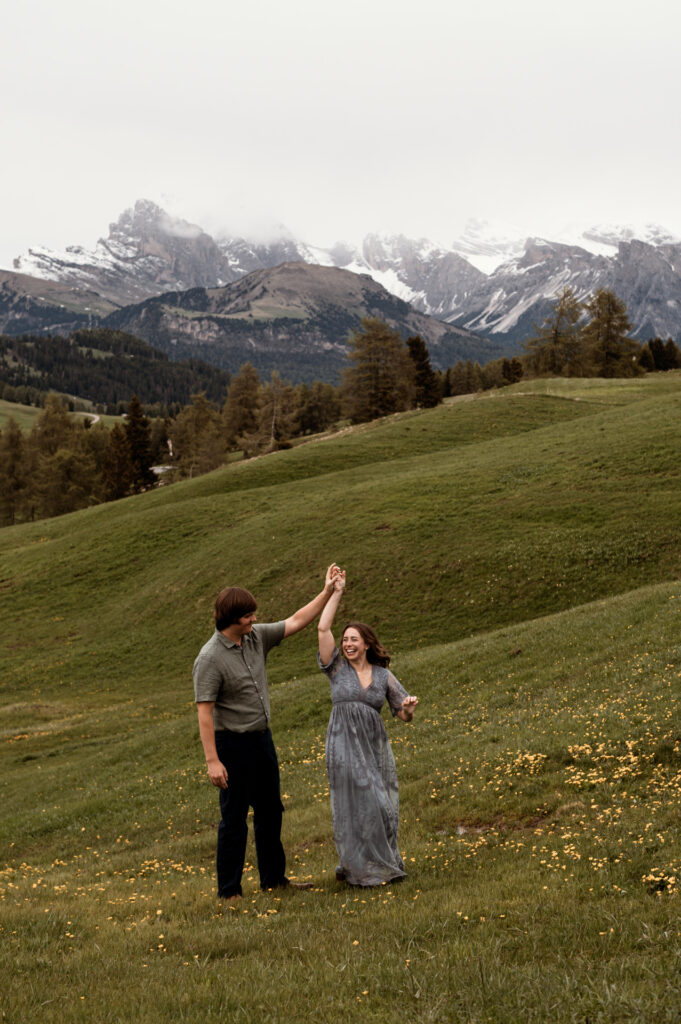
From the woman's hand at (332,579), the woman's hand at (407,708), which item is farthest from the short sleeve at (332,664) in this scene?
the woman's hand at (407,708)

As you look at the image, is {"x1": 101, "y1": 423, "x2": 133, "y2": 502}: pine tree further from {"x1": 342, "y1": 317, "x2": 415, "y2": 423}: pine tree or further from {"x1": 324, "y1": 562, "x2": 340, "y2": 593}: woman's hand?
{"x1": 324, "y1": 562, "x2": 340, "y2": 593}: woman's hand

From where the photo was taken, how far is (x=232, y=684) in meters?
9.10

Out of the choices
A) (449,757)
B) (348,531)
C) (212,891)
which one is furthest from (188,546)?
(212,891)

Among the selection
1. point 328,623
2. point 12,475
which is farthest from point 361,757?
point 12,475

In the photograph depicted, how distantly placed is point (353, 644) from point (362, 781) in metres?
1.66

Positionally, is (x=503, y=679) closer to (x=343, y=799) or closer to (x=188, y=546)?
(x=343, y=799)

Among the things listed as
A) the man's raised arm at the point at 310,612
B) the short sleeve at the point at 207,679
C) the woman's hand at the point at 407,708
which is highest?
the man's raised arm at the point at 310,612

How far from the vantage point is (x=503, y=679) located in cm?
2097

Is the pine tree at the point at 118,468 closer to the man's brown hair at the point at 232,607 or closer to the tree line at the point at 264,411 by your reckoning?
the tree line at the point at 264,411

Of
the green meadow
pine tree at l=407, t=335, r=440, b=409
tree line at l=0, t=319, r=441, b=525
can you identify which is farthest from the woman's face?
pine tree at l=407, t=335, r=440, b=409

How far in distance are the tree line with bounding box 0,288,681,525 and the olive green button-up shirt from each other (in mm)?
83991

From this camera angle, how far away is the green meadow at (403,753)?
6.20 meters

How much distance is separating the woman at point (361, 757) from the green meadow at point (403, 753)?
45 centimetres

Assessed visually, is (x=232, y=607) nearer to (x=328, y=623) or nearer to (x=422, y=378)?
(x=328, y=623)
